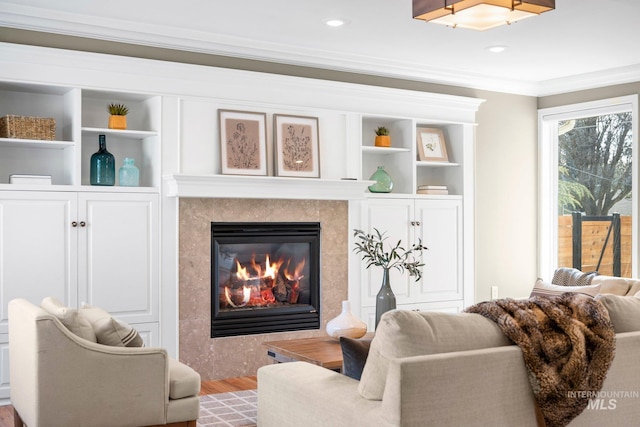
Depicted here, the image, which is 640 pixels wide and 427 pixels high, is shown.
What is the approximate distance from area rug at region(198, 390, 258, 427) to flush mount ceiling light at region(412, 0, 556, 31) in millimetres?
2436

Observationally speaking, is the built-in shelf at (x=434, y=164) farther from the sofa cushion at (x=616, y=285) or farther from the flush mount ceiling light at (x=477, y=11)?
the flush mount ceiling light at (x=477, y=11)

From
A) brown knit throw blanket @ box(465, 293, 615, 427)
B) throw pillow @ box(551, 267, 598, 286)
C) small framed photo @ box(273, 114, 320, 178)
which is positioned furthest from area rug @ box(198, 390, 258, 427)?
throw pillow @ box(551, 267, 598, 286)

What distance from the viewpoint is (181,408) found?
3.60 meters

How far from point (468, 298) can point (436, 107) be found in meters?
1.69

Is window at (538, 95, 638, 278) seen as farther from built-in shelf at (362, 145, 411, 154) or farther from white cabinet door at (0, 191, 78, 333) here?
white cabinet door at (0, 191, 78, 333)

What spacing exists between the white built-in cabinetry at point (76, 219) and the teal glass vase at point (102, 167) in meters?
0.07

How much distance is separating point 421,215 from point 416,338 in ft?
12.3

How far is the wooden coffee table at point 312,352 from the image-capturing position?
12.6 feet

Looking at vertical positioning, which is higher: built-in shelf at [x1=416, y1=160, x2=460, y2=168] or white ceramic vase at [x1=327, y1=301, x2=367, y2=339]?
built-in shelf at [x1=416, y1=160, x2=460, y2=168]

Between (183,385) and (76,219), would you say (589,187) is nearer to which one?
(76,219)

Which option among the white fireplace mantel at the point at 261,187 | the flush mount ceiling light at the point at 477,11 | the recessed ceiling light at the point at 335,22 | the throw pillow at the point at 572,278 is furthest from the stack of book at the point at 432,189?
the flush mount ceiling light at the point at 477,11

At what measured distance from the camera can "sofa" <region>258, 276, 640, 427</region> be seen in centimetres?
260

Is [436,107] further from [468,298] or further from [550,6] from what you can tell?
[550,6]

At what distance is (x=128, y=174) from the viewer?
5.14m
